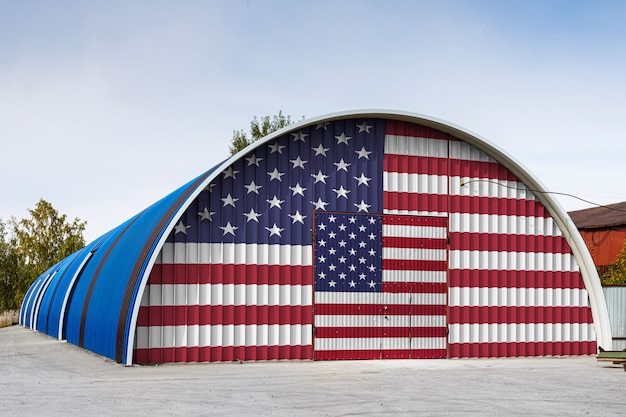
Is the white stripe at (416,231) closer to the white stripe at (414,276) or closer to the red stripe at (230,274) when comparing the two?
the white stripe at (414,276)

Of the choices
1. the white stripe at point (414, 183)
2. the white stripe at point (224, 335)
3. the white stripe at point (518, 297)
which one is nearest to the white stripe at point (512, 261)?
the white stripe at point (518, 297)

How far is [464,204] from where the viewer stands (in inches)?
792

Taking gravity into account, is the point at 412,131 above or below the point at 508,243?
above

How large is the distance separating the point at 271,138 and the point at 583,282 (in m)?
9.49

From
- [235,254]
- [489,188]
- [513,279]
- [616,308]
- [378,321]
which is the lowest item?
[378,321]

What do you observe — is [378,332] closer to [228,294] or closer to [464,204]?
[228,294]

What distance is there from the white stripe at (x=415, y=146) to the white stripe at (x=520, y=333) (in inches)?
172

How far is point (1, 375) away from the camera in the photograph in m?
15.7

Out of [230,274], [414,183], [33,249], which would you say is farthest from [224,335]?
[33,249]

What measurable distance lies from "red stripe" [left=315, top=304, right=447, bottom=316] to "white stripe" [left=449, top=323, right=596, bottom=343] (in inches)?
26.6

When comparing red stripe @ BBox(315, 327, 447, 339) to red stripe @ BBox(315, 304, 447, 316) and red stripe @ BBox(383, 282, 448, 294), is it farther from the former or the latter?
red stripe @ BBox(383, 282, 448, 294)

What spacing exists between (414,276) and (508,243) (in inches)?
116

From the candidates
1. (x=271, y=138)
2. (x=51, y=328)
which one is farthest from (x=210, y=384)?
(x=51, y=328)

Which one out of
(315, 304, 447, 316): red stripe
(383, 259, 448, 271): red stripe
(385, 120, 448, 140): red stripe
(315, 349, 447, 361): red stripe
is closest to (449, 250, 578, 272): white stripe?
(383, 259, 448, 271): red stripe
